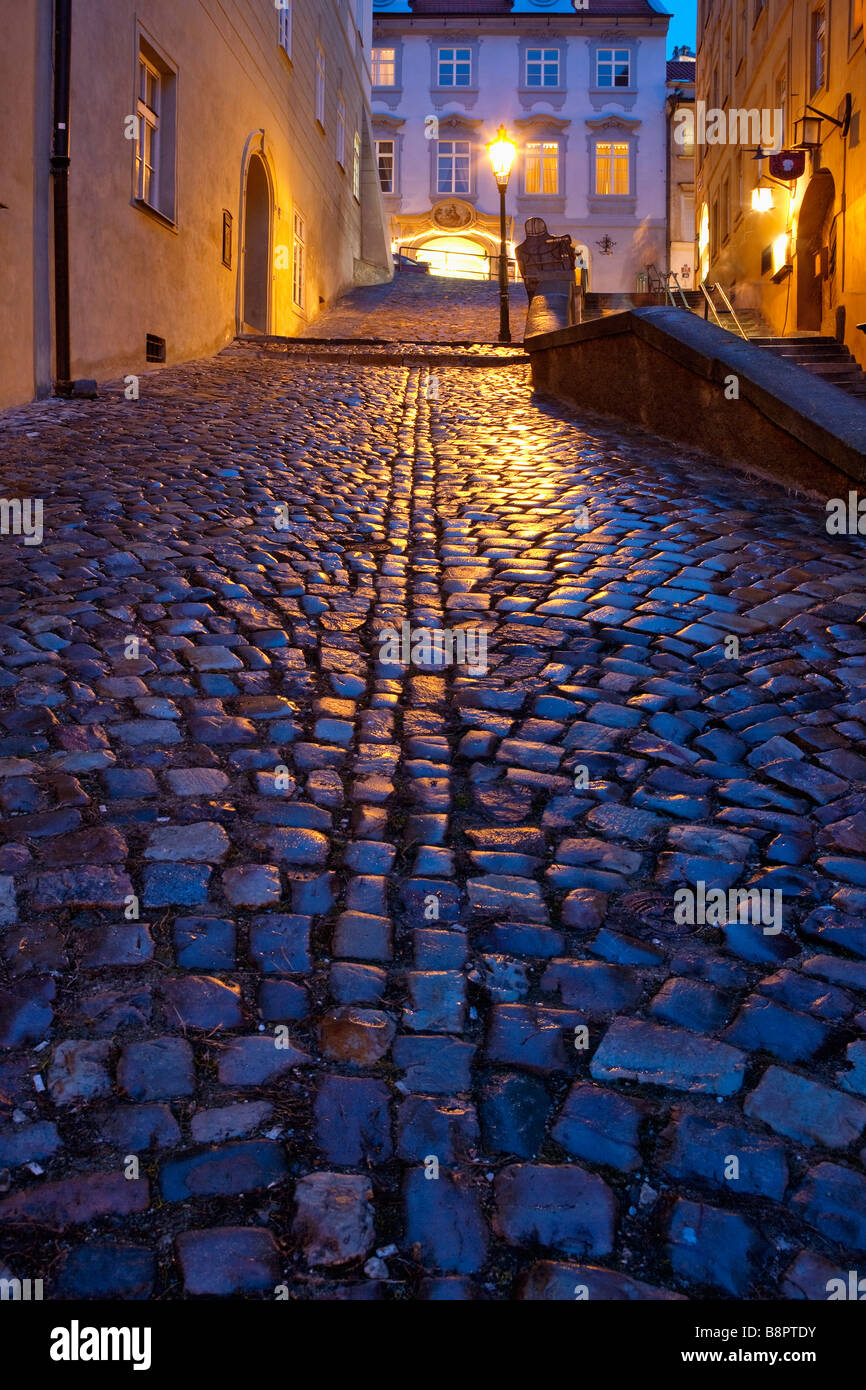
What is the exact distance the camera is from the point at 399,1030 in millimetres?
2404

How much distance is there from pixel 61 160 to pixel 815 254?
11.6m

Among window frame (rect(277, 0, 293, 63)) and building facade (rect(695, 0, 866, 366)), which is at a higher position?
window frame (rect(277, 0, 293, 63))

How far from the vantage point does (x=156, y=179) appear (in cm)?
1284

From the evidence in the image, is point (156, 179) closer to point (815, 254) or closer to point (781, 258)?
Answer: point (815, 254)

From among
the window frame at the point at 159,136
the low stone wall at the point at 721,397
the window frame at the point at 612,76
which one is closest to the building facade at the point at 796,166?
the low stone wall at the point at 721,397

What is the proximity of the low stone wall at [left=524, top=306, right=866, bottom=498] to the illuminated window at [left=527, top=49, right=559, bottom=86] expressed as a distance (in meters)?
36.4

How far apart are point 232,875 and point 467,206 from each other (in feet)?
→ 139

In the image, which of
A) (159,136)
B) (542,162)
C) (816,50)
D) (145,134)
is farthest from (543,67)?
(145,134)

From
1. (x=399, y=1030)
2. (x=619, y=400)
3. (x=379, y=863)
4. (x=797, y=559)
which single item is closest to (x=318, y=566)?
(x=797, y=559)

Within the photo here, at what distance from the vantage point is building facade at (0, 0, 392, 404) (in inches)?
363

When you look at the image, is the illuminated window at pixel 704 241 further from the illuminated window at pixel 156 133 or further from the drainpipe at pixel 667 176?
the illuminated window at pixel 156 133

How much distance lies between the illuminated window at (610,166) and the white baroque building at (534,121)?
0.04 meters

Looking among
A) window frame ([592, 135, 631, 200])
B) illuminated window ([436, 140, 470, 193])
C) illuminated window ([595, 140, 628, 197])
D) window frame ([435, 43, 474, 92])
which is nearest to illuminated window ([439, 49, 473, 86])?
window frame ([435, 43, 474, 92])

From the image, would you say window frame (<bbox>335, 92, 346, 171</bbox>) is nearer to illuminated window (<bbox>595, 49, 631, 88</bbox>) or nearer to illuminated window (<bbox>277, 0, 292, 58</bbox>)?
illuminated window (<bbox>277, 0, 292, 58</bbox>)
